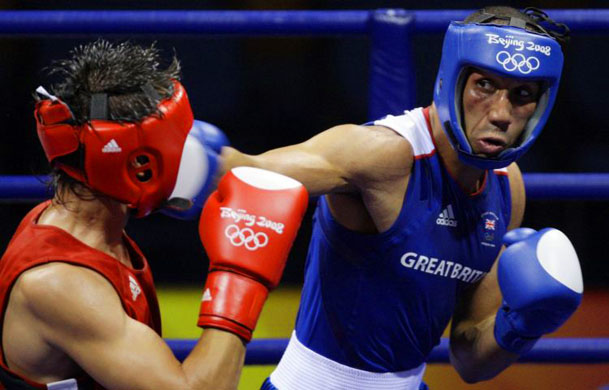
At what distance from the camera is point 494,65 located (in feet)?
7.04

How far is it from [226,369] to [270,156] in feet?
1.84

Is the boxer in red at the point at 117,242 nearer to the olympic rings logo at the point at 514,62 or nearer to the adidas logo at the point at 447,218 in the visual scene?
the adidas logo at the point at 447,218

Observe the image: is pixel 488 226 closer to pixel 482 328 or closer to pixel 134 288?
pixel 482 328

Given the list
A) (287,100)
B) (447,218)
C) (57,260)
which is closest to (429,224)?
(447,218)

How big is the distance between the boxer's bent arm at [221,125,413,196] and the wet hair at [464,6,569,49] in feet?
1.13

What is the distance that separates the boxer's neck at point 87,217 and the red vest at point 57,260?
4 cm

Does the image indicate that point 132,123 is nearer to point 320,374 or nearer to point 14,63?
point 320,374

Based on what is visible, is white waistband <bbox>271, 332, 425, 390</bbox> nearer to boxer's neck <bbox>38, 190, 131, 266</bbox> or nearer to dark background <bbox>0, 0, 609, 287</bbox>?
boxer's neck <bbox>38, 190, 131, 266</bbox>

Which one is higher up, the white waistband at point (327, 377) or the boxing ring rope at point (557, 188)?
the boxing ring rope at point (557, 188)

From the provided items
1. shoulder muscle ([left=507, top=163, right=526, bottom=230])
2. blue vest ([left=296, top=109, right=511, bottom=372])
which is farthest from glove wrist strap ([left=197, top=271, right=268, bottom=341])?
shoulder muscle ([left=507, top=163, right=526, bottom=230])

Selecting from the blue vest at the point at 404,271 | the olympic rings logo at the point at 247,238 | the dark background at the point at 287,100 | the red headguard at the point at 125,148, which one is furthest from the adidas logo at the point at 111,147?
the dark background at the point at 287,100

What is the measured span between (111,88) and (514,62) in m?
0.90

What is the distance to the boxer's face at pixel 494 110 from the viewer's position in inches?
86.2

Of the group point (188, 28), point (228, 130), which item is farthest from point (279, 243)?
point (228, 130)
